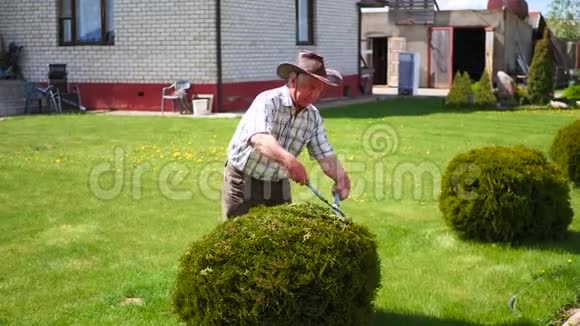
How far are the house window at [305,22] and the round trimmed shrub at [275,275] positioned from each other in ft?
71.6

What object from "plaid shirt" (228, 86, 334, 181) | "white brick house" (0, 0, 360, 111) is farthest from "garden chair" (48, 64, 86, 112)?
"plaid shirt" (228, 86, 334, 181)

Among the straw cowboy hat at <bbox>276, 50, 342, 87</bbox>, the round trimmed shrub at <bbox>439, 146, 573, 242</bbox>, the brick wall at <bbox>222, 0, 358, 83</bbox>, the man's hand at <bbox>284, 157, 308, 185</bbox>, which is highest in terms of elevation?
the brick wall at <bbox>222, 0, 358, 83</bbox>

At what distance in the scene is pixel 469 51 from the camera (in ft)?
133

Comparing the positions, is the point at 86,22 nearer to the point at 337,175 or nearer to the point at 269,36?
the point at 269,36

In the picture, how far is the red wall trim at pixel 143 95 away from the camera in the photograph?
21.5 m

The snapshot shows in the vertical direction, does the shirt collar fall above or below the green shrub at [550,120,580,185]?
above

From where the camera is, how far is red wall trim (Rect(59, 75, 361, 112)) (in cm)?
2155

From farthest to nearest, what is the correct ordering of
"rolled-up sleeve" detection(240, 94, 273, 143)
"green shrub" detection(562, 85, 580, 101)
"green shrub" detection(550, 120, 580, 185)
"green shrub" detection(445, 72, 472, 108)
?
"green shrub" detection(562, 85, 580, 101) < "green shrub" detection(445, 72, 472, 108) < "green shrub" detection(550, 120, 580, 185) < "rolled-up sleeve" detection(240, 94, 273, 143)

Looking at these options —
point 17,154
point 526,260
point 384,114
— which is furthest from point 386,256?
point 384,114

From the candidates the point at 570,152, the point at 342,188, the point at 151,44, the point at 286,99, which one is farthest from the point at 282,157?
the point at 151,44

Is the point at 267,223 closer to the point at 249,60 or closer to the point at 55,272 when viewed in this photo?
the point at 55,272

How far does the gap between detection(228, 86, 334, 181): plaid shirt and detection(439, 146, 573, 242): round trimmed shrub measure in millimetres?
2715

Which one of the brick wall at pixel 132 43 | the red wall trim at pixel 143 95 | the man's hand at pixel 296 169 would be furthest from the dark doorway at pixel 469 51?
the man's hand at pixel 296 169

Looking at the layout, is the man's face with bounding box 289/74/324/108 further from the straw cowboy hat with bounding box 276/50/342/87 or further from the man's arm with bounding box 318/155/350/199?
the man's arm with bounding box 318/155/350/199
